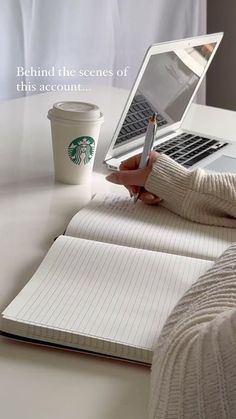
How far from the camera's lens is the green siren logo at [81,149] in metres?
0.93

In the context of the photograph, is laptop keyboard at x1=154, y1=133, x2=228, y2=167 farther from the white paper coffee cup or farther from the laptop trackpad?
the white paper coffee cup

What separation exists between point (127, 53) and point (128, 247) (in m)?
1.50

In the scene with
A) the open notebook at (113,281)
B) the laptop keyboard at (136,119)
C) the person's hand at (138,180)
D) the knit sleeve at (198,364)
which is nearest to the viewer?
the knit sleeve at (198,364)

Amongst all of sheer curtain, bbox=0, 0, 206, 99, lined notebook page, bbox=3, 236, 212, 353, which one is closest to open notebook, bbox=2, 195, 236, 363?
lined notebook page, bbox=3, 236, 212, 353

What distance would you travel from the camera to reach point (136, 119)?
1028 mm

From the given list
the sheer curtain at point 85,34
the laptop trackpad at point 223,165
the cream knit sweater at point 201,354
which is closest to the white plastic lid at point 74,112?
the laptop trackpad at point 223,165

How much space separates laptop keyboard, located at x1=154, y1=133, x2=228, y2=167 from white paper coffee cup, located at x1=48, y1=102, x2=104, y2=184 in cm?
18

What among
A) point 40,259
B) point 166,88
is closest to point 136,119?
point 166,88

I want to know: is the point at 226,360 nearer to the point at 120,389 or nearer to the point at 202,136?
the point at 120,389

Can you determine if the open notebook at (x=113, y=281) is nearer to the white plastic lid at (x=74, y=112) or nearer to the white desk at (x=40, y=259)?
the white desk at (x=40, y=259)

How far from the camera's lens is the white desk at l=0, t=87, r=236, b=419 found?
497 millimetres

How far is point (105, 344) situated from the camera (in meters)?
0.55

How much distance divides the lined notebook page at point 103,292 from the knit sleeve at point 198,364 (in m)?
0.05

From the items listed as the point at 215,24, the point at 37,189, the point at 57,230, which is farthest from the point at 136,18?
the point at 57,230
